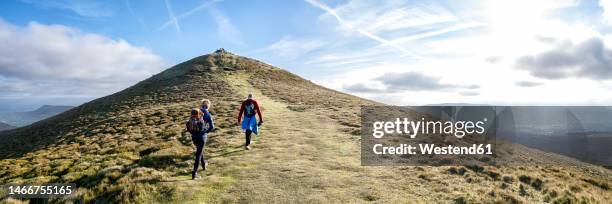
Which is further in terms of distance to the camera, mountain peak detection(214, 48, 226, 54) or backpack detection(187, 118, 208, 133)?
mountain peak detection(214, 48, 226, 54)

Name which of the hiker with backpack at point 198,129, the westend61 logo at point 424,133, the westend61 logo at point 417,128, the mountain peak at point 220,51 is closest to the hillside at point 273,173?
the hiker with backpack at point 198,129

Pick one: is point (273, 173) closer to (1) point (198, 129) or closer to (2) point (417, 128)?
(1) point (198, 129)

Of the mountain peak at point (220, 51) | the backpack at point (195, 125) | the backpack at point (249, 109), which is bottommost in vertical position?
the backpack at point (195, 125)

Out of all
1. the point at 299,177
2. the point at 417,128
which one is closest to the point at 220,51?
the point at 417,128

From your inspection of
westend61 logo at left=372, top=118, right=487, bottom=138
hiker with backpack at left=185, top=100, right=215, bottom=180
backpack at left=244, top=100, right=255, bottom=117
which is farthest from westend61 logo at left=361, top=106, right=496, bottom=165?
hiker with backpack at left=185, top=100, right=215, bottom=180

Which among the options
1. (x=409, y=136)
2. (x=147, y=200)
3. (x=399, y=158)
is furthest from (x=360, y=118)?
(x=147, y=200)

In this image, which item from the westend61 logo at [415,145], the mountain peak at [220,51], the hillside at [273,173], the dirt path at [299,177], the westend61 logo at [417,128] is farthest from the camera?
the mountain peak at [220,51]

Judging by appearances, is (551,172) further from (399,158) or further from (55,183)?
(55,183)

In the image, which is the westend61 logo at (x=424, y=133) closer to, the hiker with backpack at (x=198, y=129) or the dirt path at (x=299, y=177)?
the dirt path at (x=299, y=177)

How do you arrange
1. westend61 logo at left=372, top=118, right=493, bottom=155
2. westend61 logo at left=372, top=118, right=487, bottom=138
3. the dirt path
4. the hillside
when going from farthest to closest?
1. westend61 logo at left=372, top=118, right=487, bottom=138
2. westend61 logo at left=372, top=118, right=493, bottom=155
3. the hillside
4. the dirt path

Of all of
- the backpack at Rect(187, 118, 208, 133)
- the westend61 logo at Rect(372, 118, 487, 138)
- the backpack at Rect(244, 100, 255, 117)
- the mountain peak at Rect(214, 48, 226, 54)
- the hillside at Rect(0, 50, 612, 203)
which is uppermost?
the mountain peak at Rect(214, 48, 226, 54)

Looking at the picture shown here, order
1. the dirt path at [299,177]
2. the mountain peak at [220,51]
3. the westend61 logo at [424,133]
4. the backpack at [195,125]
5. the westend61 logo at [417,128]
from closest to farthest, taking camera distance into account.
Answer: the dirt path at [299,177], the backpack at [195,125], the westend61 logo at [424,133], the westend61 logo at [417,128], the mountain peak at [220,51]

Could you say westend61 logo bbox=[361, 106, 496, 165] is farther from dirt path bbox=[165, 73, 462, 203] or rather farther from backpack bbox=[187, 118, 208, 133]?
backpack bbox=[187, 118, 208, 133]

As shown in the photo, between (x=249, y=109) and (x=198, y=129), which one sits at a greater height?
(x=249, y=109)
